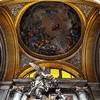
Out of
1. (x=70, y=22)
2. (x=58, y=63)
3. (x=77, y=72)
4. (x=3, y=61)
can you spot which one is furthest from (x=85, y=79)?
(x=3, y=61)

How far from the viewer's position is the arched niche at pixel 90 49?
1266 cm

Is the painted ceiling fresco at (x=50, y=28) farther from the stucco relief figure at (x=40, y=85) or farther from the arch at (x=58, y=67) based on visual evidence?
the stucco relief figure at (x=40, y=85)

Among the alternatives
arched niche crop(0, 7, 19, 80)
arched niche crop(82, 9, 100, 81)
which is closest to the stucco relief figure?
arched niche crop(0, 7, 19, 80)

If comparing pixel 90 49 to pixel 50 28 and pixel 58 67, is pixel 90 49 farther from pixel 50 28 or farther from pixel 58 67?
pixel 50 28

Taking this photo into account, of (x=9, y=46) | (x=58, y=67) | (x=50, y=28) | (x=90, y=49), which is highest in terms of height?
(x=50, y=28)

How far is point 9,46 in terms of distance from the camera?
1319cm

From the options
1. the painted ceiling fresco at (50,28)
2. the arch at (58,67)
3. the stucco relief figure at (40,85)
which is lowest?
the stucco relief figure at (40,85)

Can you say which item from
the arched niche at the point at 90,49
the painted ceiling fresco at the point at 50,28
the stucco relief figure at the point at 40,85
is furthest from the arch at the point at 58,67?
the stucco relief figure at the point at 40,85

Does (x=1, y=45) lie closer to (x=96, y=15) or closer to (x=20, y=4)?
(x=20, y=4)

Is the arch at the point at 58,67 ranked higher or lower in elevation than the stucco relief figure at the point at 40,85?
higher

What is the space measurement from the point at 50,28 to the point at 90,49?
205 cm

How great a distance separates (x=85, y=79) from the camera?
42.1 feet

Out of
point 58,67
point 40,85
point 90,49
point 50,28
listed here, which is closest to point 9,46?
point 50,28

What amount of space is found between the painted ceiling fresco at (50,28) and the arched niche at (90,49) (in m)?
0.51
